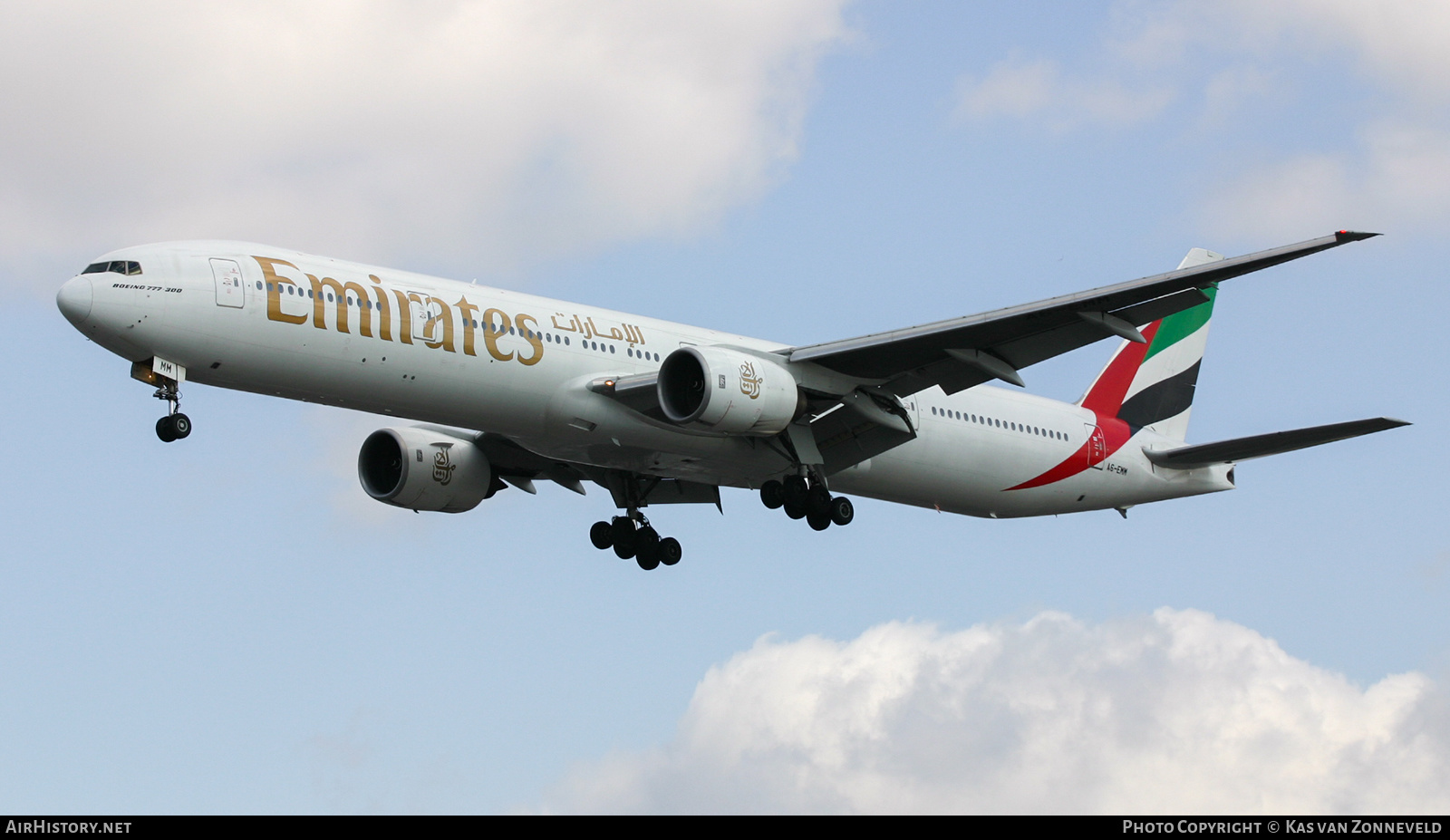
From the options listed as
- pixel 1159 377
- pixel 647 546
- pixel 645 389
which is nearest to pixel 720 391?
pixel 645 389

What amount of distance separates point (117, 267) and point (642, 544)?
13.6m

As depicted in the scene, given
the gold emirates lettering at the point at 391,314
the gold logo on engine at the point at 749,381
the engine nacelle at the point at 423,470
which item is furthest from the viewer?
the engine nacelle at the point at 423,470

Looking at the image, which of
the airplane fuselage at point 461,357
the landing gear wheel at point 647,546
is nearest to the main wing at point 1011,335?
the airplane fuselage at point 461,357

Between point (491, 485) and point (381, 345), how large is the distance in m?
8.30

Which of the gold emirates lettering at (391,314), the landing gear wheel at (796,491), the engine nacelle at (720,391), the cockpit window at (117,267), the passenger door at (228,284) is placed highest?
the cockpit window at (117,267)

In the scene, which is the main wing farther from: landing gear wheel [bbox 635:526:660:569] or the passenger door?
the passenger door

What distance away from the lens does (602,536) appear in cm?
3588

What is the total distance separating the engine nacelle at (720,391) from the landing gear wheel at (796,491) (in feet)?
7.77

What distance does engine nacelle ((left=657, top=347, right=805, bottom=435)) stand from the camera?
28.3 meters

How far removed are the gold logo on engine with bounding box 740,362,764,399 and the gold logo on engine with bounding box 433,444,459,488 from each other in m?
8.07

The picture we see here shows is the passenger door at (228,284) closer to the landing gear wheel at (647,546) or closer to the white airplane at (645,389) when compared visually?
the white airplane at (645,389)

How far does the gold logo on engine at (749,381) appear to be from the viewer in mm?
28750
